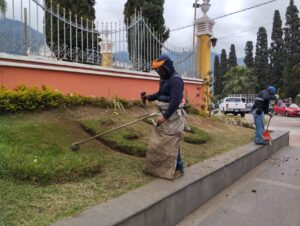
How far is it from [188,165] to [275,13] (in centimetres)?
4570

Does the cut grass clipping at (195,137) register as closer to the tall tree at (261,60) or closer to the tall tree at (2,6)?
the tall tree at (2,6)

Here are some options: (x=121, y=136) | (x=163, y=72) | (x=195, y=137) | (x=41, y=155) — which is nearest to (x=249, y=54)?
(x=195, y=137)

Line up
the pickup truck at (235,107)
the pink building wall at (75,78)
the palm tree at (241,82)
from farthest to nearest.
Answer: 1. the palm tree at (241,82)
2. the pickup truck at (235,107)
3. the pink building wall at (75,78)

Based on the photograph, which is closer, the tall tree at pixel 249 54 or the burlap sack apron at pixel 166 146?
the burlap sack apron at pixel 166 146

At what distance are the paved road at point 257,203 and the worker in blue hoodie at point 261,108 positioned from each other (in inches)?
38.5

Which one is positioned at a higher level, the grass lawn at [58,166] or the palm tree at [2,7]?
the palm tree at [2,7]

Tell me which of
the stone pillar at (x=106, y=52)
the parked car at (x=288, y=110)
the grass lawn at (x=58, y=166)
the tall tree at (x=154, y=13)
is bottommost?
the parked car at (x=288, y=110)

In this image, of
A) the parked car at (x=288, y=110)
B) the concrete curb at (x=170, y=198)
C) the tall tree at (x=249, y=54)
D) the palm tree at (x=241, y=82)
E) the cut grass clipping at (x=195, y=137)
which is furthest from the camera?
the tall tree at (x=249, y=54)

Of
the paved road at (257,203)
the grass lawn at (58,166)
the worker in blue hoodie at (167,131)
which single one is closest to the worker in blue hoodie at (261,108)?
the paved road at (257,203)

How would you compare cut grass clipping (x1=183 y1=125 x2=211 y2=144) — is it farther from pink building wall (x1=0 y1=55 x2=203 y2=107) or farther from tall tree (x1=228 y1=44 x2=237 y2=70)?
tall tree (x1=228 y1=44 x2=237 y2=70)

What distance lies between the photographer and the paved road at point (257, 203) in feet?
12.7

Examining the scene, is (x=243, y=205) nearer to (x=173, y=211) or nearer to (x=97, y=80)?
(x=173, y=211)

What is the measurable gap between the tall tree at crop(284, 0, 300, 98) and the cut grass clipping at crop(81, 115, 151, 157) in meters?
35.5

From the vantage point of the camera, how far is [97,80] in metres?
6.91
